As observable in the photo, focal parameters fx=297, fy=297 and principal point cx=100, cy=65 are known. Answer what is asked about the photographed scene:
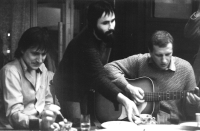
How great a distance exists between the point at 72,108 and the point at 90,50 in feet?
1.79

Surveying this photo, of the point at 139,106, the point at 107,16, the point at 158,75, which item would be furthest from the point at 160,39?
the point at 139,106

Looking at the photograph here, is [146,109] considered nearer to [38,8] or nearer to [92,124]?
[92,124]

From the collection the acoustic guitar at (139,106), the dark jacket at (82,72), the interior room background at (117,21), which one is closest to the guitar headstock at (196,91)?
the acoustic guitar at (139,106)

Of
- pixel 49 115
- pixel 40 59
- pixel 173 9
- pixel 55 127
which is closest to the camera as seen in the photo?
pixel 55 127

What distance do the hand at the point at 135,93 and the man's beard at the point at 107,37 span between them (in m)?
0.44

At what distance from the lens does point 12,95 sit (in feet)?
7.91

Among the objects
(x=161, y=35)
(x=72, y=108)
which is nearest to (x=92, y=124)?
(x=72, y=108)

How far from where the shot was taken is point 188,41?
306 centimetres

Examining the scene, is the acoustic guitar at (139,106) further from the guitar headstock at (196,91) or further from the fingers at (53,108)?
the fingers at (53,108)

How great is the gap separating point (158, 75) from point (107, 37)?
0.62 meters

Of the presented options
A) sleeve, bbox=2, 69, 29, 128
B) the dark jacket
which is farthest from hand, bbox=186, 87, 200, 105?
sleeve, bbox=2, 69, 29, 128

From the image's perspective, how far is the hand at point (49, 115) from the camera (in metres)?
2.29

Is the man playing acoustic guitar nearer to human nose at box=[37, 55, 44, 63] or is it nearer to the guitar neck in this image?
the guitar neck

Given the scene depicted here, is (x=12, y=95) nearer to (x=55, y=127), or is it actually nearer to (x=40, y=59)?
(x=40, y=59)
